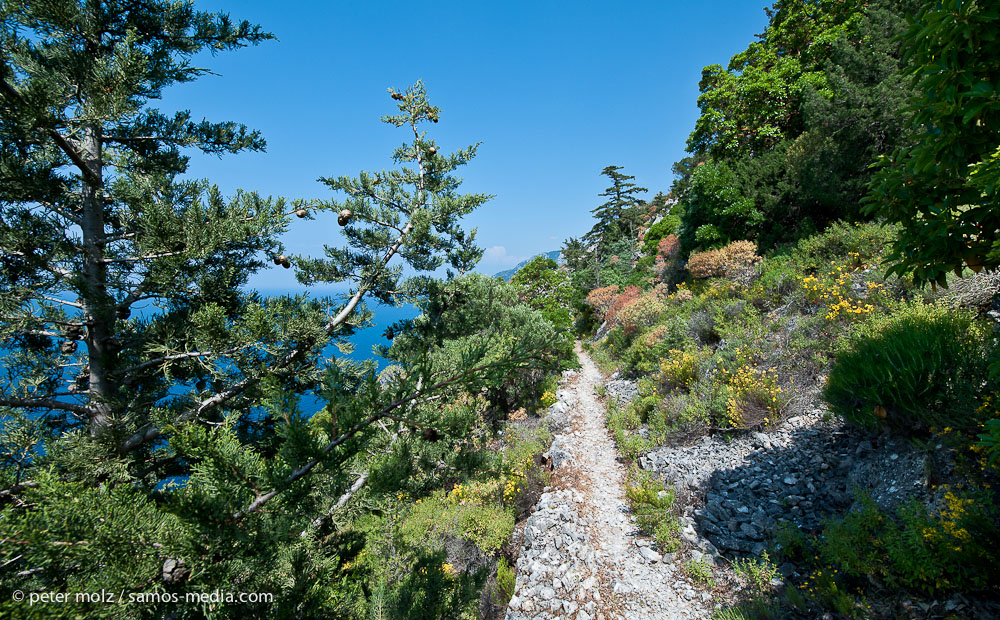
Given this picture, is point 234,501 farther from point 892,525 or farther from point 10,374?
point 892,525

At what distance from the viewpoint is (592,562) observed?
5367 millimetres

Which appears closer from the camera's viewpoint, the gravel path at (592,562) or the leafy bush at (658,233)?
the gravel path at (592,562)

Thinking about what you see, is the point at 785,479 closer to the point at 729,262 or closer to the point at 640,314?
the point at 729,262

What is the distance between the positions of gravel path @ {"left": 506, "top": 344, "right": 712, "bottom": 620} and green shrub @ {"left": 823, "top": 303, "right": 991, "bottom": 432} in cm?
351

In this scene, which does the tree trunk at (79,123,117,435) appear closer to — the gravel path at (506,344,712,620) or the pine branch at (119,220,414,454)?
the pine branch at (119,220,414,454)

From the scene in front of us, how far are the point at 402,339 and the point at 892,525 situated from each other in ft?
22.0

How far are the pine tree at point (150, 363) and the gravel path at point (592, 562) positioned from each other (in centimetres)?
376

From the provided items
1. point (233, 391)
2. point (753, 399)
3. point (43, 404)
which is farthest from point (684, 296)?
point (43, 404)

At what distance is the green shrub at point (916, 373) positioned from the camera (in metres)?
3.83

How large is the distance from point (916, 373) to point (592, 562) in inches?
206

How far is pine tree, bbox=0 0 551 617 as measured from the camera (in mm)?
1522

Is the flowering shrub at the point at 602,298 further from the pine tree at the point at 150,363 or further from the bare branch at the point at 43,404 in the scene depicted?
the bare branch at the point at 43,404

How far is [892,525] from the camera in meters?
3.45

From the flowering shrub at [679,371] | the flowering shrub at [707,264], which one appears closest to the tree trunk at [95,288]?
the flowering shrub at [679,371]
